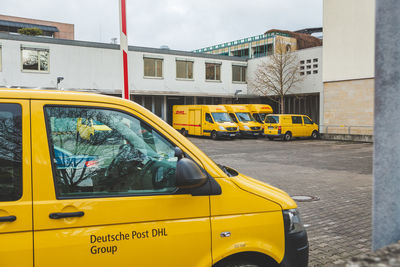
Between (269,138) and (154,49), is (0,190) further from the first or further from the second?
(154,49)

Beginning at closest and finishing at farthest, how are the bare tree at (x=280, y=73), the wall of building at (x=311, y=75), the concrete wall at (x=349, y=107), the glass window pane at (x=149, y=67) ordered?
1. the concrete wall at (x=349, y=107)
2. the wall of building at (x=311, y=75)
3. the glass window pane at (x=149, y=67)
4. the bare tree at (x=280, y=73)

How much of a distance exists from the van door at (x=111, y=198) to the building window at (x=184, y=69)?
34.6m

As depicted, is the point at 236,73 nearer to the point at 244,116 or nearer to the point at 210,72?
the point at 210,72

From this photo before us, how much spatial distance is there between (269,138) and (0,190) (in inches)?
1080

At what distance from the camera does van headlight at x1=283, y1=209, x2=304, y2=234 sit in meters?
3.00

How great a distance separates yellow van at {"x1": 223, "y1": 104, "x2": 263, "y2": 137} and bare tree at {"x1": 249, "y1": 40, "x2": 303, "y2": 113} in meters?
4.99

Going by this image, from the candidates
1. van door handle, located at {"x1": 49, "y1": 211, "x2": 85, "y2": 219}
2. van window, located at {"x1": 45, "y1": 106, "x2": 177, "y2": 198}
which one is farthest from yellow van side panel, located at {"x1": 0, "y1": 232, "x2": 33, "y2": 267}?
van window, located at {"x1": 45, "y1": 106, "x2": 177, "y2": 198}

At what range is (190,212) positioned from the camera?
8.70ft

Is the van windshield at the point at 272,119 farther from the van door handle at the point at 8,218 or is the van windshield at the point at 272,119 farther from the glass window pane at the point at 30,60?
the van door handle at the point at 8,218

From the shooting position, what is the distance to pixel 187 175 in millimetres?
2527

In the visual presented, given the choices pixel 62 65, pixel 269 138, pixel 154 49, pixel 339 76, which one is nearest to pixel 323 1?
pixel 339 76

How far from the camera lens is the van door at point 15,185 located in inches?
88.2

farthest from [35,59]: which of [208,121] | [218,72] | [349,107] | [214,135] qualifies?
[349,107]

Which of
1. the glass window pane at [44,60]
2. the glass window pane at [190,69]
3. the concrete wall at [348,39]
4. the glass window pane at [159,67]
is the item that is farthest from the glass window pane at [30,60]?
the concrete wall at [348,39]
